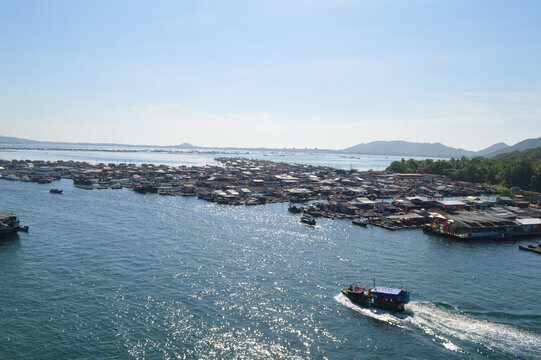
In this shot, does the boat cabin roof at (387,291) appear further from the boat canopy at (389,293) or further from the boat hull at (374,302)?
the boat hull at (374,302)

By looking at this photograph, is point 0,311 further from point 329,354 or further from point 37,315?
point 329,354

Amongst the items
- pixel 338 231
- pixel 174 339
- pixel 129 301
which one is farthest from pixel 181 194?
pixel 174 339

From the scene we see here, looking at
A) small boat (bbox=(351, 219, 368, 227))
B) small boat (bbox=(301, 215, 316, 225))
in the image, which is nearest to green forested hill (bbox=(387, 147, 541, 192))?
small boat (bbox=(351, 219, 368, 227))

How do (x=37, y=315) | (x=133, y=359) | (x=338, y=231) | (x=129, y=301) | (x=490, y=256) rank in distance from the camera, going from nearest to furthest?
1. (x=133, y=359)
2. (x=37, y=315)
3. (x=129, y=301)
4. (x=490, y=256)
5. (x=338, y=231)

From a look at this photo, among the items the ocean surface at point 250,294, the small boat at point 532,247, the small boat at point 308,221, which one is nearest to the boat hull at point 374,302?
the ocean surface at point 250,294

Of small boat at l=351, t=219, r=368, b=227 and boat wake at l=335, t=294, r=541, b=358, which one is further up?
small boat at l=351, t=219, r=368, b=227

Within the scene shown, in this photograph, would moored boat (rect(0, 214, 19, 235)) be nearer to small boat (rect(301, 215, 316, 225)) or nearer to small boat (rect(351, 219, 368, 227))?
small boat (rect(301, 215, 316, 225))
